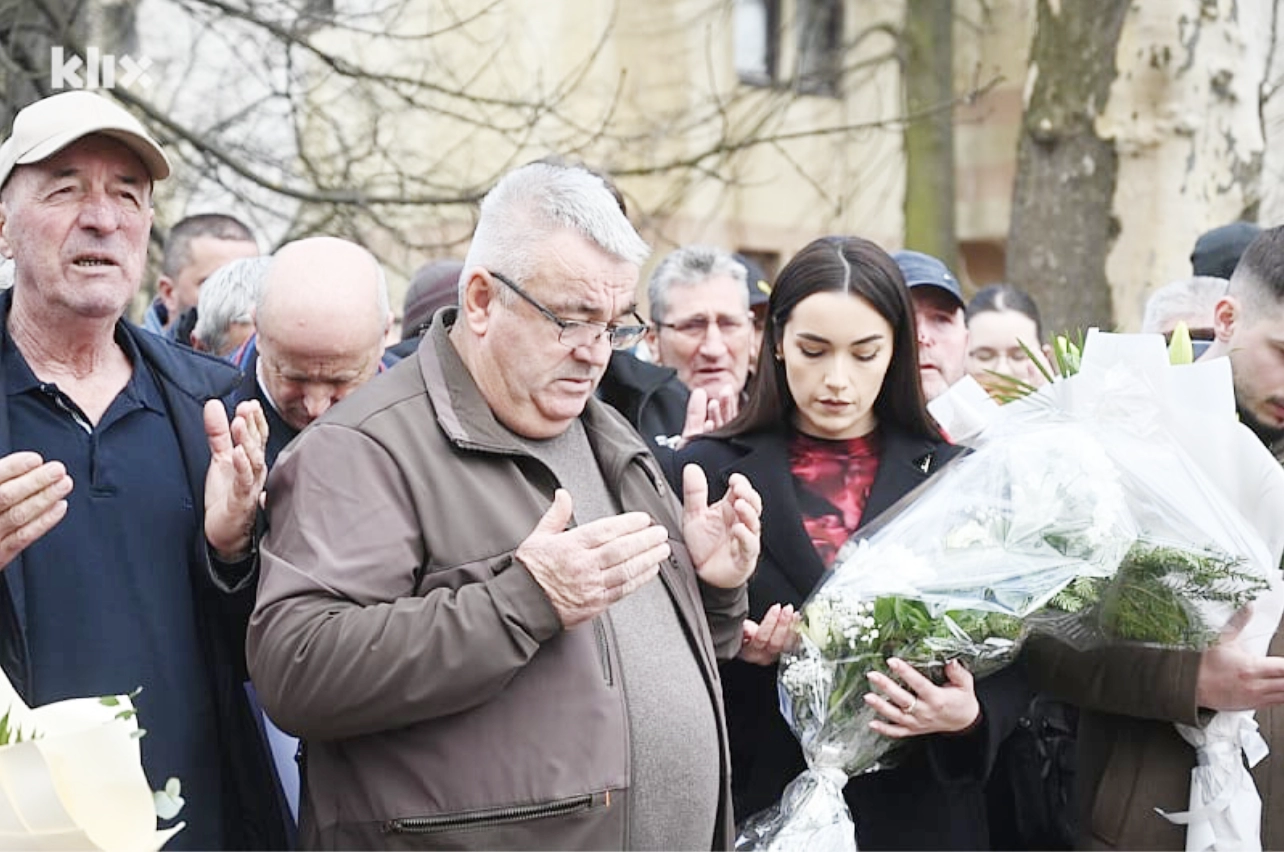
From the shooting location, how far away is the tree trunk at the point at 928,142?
1164 cm

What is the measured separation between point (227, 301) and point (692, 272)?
1660 millimetres

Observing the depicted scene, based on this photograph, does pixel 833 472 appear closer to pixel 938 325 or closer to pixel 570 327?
pixel 570 327

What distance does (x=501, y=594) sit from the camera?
8.34ft

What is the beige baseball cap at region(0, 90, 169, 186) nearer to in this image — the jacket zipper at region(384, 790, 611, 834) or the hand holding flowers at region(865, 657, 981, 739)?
the jacket zipper at region(384, 790, 611, 834)

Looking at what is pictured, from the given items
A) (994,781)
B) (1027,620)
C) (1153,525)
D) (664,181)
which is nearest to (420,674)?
(1027,620)

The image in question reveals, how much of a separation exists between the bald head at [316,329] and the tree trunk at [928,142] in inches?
336

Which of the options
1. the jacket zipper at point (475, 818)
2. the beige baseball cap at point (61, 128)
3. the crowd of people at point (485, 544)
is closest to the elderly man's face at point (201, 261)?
the crowd of people at point (485, 544)

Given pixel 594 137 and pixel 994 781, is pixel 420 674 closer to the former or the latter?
pixel 994 781

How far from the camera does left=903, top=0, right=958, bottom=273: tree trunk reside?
11641 mm

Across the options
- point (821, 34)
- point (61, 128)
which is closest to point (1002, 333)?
point (61, 128)

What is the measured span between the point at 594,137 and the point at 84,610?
4.80 meters

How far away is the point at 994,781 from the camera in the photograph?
13.4 ft

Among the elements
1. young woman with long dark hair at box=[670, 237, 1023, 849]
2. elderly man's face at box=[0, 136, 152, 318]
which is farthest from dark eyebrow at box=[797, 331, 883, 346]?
elderly man's face at box=[0, 136, 152, 318]

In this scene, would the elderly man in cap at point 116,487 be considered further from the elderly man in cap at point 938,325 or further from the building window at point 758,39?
the building window at point 758,39
